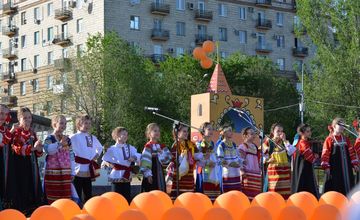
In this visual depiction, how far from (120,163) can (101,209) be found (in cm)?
360

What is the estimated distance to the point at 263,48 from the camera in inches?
2034

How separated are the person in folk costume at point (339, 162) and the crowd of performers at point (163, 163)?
0.05 ft

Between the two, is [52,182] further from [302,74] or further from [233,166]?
[302,74]

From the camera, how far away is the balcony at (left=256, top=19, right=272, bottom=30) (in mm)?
51406

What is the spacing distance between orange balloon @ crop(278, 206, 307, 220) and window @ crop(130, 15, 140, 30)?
38531 mm

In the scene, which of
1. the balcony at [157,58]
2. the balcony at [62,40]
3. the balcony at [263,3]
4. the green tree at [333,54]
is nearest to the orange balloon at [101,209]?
the green tree at [333,54]

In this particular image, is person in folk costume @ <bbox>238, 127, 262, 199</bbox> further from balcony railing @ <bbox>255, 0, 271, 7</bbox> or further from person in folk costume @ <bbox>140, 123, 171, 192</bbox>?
balcony railing @ <bbox>255, 0, 271, 7</bbox>

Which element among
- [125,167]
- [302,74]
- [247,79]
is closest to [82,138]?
[125,167]

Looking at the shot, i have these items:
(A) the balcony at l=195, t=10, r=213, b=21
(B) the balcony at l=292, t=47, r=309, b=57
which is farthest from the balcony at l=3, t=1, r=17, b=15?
(B) the balcony at l=292, t=47, r=309, b=57

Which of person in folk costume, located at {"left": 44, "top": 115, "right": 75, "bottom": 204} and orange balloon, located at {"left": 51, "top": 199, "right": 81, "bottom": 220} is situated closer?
orange balloon, located at {"left": 51, "top": 199, "right": 81, "bottom": 220}

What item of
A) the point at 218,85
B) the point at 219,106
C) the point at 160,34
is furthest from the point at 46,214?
the point at 160,34

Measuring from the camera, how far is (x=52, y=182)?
Answer: 380 inches

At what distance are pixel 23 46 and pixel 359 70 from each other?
26.3 meters

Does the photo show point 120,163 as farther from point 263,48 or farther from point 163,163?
point 263,48
